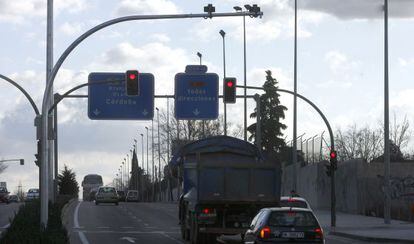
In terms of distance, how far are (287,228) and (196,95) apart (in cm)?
2114

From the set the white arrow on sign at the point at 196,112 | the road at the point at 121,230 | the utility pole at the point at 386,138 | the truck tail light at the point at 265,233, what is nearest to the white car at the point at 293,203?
the road at the point at 121,230

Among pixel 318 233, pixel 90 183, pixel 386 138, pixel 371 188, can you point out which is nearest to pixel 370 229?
pixel 386 138

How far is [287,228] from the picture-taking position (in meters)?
20.3

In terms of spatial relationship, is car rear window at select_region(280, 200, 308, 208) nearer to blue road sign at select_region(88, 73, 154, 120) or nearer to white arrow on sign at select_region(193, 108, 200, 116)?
blue road sign at select_region(88, 73, 154, 120)

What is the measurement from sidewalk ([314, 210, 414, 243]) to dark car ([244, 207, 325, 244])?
11534 millimetres

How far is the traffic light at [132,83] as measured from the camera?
2900 cm

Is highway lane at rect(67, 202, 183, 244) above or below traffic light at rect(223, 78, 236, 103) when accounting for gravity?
below

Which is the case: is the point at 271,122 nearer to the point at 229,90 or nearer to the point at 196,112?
the point at 196,112

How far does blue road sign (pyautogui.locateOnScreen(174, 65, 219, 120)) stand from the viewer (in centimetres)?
4075

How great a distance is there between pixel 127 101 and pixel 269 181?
12.6 meters

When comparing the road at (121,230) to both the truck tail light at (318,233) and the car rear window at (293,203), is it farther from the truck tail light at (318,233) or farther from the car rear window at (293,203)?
the truck tail light at (318,233)

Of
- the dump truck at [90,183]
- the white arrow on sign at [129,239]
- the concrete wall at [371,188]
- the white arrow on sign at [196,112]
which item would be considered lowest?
the dump truck at [90,183]

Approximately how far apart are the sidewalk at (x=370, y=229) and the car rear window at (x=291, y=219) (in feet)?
37.7

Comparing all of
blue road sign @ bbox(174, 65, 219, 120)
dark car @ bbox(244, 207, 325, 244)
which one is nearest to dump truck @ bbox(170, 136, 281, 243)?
dark car @ bbox(244, 207, 325, 244)
